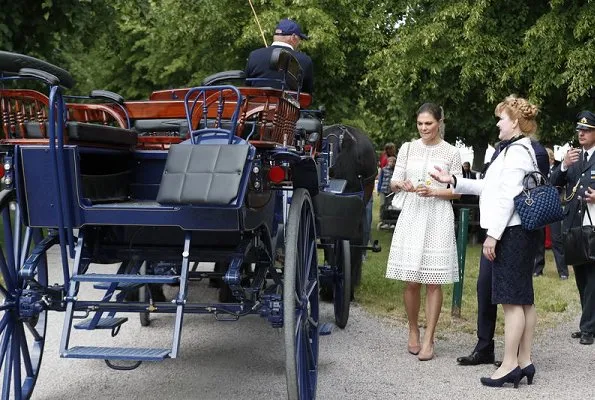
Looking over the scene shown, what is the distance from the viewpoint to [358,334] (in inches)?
311

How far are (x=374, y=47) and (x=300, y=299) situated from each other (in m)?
14.7

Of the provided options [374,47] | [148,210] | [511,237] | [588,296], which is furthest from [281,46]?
[374,47]

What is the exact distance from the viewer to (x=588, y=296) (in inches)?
314

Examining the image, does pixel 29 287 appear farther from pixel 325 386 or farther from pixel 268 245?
pixel 325 386

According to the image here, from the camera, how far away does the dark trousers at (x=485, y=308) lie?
6676 mm

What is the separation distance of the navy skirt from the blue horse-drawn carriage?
51.8 inches

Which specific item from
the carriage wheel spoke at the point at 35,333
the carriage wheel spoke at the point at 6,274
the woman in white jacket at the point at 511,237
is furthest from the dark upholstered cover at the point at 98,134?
the woman in white jacket at the point at 511,237

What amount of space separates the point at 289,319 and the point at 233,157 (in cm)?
84

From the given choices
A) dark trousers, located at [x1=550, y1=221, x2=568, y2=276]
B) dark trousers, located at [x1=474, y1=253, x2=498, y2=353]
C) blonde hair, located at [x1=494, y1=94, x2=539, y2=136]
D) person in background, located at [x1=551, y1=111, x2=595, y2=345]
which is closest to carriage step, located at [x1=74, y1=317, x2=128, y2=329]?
dark trousers, located at [x1=474, y1=253, x2=498, y2=353]

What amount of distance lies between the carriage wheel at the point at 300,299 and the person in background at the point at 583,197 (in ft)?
10.3

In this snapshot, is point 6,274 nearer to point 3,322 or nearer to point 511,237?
point 3,322

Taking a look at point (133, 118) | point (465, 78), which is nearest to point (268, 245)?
point (133, 118)

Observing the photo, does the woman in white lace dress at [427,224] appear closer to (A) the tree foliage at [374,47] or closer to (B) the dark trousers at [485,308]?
(B) the dark trousers at [485,308]

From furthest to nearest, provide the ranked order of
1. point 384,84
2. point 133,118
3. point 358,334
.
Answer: point 384,84 < point 358,334 < point 133,118
